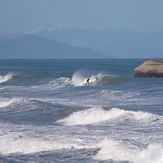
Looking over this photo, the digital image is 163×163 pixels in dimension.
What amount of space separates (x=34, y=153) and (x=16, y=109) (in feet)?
42.0

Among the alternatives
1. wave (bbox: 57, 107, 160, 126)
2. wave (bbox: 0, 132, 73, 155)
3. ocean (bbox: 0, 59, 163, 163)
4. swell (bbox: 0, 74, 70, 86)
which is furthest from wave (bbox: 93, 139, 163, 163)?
swell (bbox: 0, 74, 70, 86)

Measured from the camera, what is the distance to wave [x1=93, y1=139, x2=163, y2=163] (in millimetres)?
12477

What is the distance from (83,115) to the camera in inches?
904

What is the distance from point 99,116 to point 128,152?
347 inches

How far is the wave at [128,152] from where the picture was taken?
12477mm

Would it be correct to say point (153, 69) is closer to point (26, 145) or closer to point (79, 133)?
point (79, 133)

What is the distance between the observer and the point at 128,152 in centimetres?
1348

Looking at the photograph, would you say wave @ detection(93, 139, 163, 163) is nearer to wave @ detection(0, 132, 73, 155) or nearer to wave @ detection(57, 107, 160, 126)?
wave @ detection(0, 132, 73, 155)

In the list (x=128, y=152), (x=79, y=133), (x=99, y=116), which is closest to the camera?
(x=128, y=152)

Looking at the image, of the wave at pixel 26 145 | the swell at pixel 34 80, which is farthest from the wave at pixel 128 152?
the swell at pixel 34 80

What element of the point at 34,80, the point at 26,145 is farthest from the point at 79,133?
the point at 34,80

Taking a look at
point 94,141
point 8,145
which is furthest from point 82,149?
point 8,145

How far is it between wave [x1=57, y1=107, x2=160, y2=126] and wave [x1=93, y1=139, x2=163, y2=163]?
612cm

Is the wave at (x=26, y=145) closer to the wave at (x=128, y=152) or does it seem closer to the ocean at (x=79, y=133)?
the ocean at (x=79, y=133)
